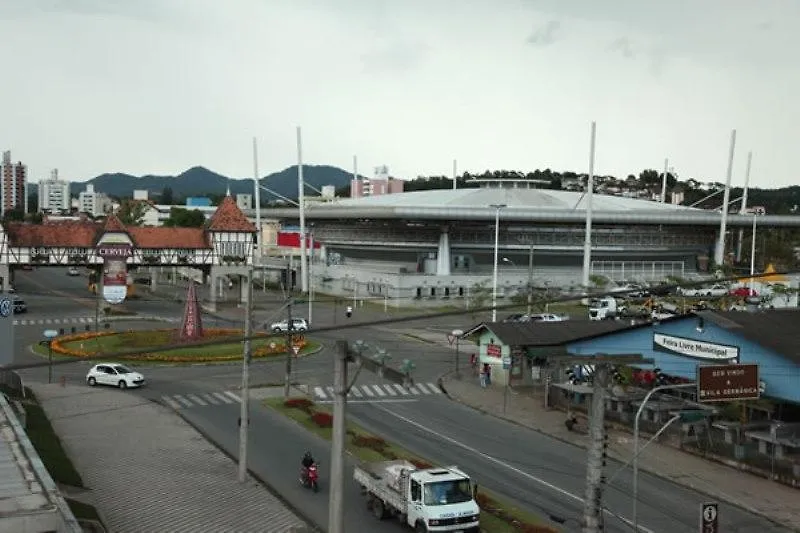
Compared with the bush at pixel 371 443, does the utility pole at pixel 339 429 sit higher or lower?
higher

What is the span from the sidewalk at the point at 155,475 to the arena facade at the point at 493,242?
49268 millimetres

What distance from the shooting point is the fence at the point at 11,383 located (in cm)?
3750

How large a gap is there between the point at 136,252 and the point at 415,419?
156 feet

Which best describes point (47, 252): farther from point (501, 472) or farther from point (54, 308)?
point (501, 472)

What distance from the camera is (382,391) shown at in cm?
4219

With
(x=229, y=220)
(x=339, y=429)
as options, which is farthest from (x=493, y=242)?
(x=339, y=429)

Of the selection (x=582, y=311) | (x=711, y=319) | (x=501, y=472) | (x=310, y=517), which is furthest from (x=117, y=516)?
(x=582, y=311)

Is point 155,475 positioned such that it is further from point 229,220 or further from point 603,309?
point 229,220

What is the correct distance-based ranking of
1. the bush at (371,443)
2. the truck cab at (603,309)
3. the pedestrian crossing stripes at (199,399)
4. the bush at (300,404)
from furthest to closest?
the truck cab at (603,309) < the pedestrian crossing stripes at (199,399) < the bush at (300,404) < the bush at (371,443)

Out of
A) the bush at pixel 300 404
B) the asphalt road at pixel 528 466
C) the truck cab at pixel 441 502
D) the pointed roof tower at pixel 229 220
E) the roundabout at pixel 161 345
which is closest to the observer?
the truck cab at pixel 441 502

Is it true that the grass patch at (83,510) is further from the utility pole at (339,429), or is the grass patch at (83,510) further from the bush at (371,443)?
the utility pole at (339,429)

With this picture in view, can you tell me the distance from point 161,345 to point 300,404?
17.8 meters

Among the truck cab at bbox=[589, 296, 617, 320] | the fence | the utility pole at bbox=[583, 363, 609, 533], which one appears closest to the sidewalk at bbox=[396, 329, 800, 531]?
the utility pole at bbox=[583, 363, 609, 533]

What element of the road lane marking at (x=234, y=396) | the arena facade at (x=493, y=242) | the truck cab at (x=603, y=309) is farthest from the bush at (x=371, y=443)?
the arena facade at (x=493, y=242)
